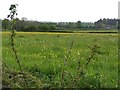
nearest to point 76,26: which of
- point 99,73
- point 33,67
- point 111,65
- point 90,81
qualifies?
point 90,81

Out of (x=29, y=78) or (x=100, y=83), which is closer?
(x=29, y=78)

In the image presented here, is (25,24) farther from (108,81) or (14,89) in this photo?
(108,81)

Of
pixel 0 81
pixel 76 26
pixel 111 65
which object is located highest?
pixel 76 26

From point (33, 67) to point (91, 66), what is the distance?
140 centimetres

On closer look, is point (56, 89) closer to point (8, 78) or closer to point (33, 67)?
point (8, 78)

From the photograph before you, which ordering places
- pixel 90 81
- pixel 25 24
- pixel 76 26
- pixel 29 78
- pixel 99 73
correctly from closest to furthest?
pixel 29 78
pixel 25 24
pixel 76 26
pixel 90 81
pixel 99 73

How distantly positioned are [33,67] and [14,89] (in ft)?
11.8

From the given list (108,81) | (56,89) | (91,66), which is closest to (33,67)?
(91,66)

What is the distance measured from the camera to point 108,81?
5984 millimetres

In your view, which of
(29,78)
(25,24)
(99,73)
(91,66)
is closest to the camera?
(29,78)

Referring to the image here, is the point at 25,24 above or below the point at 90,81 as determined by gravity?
above

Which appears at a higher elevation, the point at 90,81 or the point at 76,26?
the point at 76,26

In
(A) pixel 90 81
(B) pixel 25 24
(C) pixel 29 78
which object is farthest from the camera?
(A) pixel 90 81

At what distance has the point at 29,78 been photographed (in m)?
3.53
